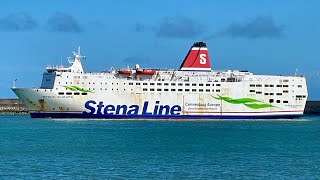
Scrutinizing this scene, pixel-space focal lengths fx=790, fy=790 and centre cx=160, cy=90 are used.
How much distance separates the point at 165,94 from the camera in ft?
199

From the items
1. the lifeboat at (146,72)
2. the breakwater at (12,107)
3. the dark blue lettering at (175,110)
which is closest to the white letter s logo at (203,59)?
the lifeboat at (146,72)

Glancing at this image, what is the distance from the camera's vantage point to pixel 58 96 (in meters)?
58.2

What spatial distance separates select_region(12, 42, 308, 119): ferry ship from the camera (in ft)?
193

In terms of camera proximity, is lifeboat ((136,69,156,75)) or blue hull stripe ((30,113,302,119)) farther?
lifeboat ((136,69,156,75))

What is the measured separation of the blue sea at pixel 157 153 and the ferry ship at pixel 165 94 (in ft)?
26.0

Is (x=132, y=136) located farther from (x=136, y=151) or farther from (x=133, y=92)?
(x=133, y=92)

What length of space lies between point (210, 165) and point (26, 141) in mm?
13681

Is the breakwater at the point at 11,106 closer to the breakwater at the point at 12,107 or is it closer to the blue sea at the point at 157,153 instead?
the breakwater at the point at 12,107

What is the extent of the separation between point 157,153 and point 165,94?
92.2ft

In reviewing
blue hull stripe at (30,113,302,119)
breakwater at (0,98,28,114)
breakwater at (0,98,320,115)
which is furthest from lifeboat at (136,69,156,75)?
breakwater at (0,98,28,114)

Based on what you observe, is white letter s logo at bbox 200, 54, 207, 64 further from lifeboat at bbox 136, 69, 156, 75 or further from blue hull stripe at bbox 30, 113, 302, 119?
lifeboat at bbox 136, 69, 156, 75

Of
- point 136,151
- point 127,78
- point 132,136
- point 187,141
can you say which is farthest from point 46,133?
point 127,78

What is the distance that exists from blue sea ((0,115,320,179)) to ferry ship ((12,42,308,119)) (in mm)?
7931

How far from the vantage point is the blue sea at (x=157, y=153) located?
1024 inches
